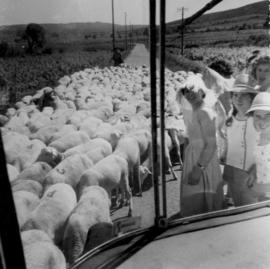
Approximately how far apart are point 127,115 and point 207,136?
0.70m

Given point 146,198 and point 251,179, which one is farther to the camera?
point 251,179

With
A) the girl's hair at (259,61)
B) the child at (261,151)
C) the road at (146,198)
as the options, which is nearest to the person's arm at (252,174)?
→ the child at (261,151)

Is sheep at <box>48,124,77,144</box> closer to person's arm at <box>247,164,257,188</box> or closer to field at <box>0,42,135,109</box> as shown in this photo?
field at <box>0,42,135,109</box>

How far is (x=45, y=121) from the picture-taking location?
2.85 m

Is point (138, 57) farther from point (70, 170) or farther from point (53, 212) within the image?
point (53, 212)

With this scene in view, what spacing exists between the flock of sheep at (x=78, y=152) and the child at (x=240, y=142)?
0.46 metres

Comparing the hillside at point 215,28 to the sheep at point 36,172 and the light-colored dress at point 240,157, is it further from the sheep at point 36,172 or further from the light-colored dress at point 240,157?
the sheep at point 36,172

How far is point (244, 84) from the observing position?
11.0 ft

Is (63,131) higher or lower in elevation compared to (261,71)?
lower

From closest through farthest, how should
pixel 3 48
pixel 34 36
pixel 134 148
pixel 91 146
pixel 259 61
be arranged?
pixel 3 48, pixel 34 36, pixel 91 146, pixel 134 148, pixel 259 61

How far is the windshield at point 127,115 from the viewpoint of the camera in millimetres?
2627

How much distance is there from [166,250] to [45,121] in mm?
→ 1282

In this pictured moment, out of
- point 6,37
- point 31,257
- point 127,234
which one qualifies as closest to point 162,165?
point 127,234

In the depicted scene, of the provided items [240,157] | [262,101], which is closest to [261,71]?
[262,101]
